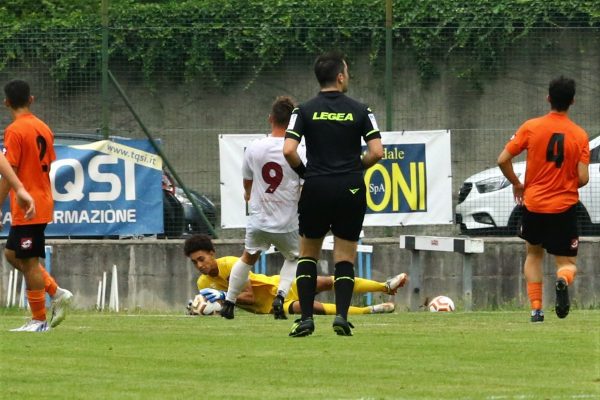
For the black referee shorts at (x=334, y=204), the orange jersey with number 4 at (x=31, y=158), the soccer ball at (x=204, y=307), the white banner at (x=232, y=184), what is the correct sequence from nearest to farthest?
the black referee shorts at (x=334, y=204) < the orange jersey with number 4 at (x=31, y=158) < the soccer ball at (x=204, y=307) < the white banner at (x=232, y=184)

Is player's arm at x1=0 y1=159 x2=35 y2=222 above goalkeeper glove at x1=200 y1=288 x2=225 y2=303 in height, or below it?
above

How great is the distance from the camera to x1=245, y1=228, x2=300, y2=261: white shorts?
570 inches

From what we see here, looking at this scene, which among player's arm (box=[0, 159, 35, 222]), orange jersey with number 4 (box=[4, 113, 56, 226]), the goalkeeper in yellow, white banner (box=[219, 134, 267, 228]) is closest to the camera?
player's arm (box=[0, 159, 35, 222])

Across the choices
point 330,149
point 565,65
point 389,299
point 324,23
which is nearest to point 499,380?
point 330,149

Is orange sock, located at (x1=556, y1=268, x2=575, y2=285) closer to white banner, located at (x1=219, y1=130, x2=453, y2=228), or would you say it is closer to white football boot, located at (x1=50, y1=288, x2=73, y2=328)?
white football boot, located at (x1=50, y1=288, x2=73, y2=328)

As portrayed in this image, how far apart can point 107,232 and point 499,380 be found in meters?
11.1

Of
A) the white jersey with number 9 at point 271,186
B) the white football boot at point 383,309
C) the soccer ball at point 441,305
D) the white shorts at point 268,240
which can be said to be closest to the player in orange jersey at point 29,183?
the white jersey with number 9 at point 271,186

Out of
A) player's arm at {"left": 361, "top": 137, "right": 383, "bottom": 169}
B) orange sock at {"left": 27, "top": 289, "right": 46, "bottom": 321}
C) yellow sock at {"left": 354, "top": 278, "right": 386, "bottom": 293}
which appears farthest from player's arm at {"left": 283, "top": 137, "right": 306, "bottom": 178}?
yellow sock at {"left": 354, "top": 278, "right": 386, "bottom": 293}

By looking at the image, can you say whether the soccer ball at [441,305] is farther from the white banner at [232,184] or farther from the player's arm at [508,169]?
the player's arm at [508,169]

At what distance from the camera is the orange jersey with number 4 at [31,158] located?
12.5 meters

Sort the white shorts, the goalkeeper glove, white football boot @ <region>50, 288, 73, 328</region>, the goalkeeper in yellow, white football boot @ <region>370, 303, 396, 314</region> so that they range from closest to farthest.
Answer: white football boot @ <region>50, 288, 73, 328</region>
the white shorts
the goalkeeper in yellow
the goalkeeper glove
white football boot @ <region>370, 303, 396, 314</region>

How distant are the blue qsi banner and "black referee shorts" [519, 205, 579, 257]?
22.2ft

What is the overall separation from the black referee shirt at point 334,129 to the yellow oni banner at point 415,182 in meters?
8.07

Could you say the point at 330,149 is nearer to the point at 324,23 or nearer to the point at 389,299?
the point at 389,299
